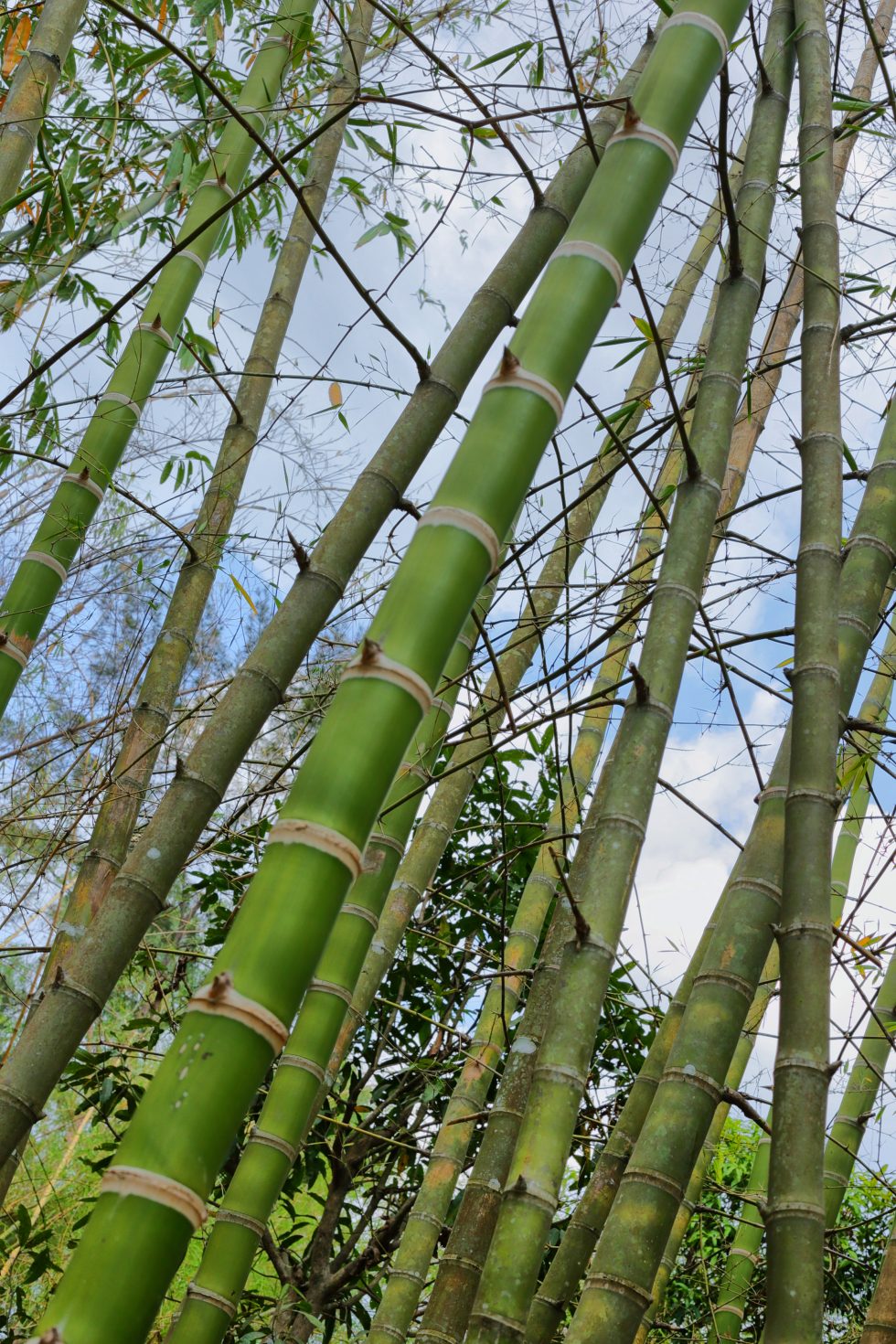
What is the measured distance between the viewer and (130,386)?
203 centimetres

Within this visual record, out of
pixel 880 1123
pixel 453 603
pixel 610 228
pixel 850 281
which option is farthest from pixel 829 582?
pixel 880 1123

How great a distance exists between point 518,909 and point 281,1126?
50.2 inches

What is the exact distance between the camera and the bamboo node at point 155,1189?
80cm

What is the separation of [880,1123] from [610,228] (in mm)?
2151

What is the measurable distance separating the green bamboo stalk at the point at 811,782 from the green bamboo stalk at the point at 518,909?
0.80 feet

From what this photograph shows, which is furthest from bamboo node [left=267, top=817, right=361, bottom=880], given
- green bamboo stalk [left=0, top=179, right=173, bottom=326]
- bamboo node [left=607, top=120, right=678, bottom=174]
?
green bamboo stalk [left=0, top=179, right=173, bottom=326]

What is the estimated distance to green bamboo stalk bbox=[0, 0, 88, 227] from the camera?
1.97 metres

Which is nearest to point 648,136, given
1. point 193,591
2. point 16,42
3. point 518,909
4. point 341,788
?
point 341,788

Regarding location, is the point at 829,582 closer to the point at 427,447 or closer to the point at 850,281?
the point at 427,447

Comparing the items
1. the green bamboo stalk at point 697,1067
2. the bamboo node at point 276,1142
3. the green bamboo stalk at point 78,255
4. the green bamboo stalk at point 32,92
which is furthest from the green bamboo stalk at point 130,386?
the green bamboo stalk at point 697,1067

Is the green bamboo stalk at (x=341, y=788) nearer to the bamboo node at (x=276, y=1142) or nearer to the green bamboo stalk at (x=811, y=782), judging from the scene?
the green bamboo stalk at (x=811, y=782)

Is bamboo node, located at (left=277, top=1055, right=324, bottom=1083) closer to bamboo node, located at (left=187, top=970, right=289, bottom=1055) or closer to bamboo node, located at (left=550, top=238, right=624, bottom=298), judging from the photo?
bamboo node, located at (left=187, top=970, right=289, bottom=1055)

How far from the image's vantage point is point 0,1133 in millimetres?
1341

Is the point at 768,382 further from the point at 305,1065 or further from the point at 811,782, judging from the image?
the point at 305,1065
